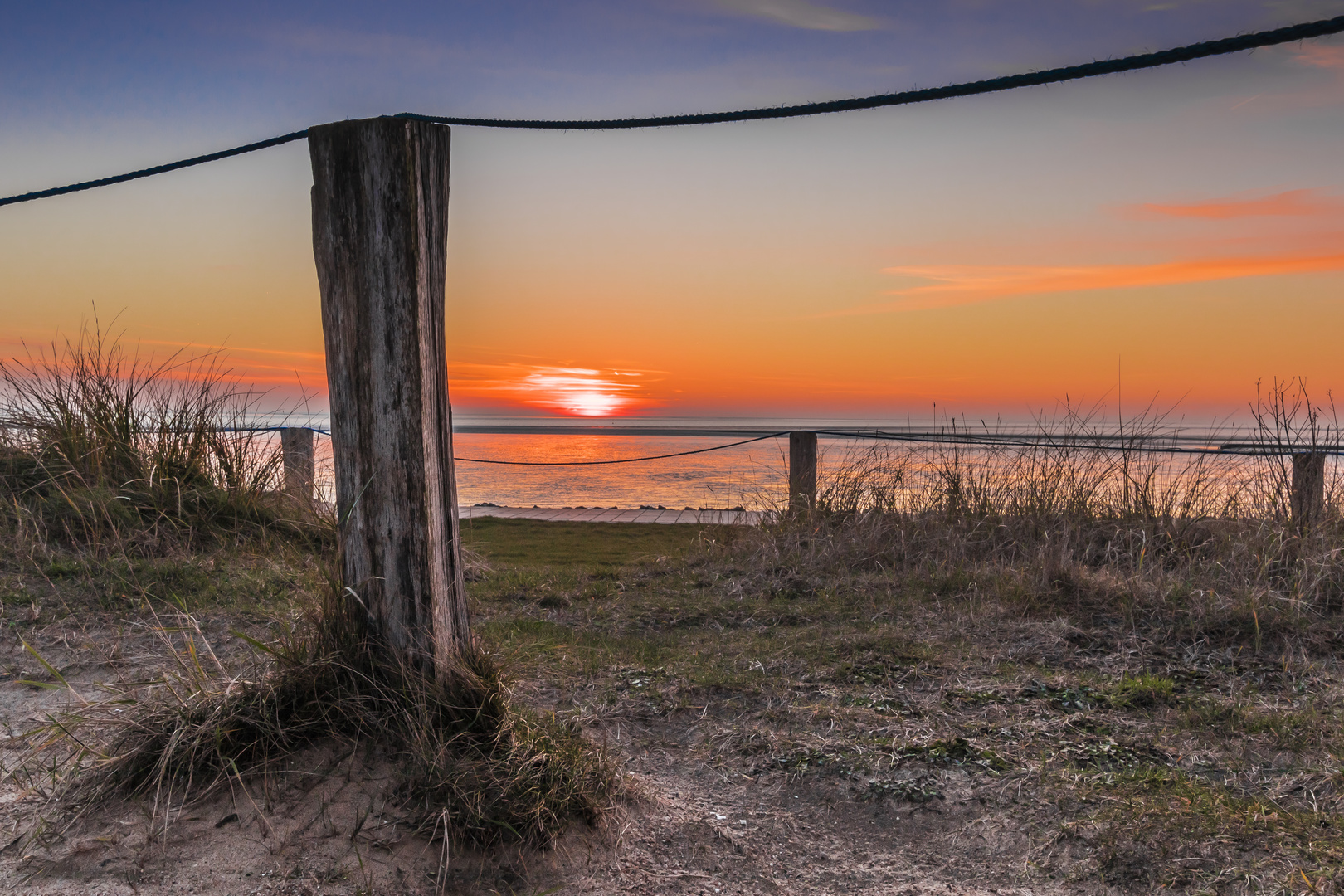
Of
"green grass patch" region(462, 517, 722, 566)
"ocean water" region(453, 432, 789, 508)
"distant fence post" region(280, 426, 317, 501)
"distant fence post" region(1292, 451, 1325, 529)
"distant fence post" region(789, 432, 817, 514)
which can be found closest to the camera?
"distant fence post" region(1292, 451, 1325, 529)

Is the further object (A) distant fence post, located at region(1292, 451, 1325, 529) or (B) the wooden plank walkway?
(B) the wooden plank walkway

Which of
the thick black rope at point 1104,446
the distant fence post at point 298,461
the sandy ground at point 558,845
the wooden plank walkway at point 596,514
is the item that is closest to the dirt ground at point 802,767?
the sandy ground at point 558,845

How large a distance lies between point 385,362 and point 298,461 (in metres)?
5.00

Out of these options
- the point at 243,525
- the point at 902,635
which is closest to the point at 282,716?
the point at 902,635

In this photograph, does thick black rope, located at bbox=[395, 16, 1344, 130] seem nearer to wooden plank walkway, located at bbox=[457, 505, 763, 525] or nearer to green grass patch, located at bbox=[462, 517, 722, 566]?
green grass patch, located at bbox=[462, 517, 722, 566]

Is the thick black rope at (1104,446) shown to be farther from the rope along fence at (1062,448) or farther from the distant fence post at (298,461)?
the distant fence post at (298,461)

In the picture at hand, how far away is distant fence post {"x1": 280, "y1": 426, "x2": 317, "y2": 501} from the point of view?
6328 mm

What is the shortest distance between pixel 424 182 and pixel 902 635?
3264 millimetres

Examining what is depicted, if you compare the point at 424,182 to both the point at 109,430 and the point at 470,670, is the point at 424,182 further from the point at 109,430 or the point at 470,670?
the point at 109,430

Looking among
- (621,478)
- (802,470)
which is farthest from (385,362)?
(621,478)

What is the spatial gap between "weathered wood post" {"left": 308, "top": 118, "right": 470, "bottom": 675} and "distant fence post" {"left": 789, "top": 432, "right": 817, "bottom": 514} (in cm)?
483

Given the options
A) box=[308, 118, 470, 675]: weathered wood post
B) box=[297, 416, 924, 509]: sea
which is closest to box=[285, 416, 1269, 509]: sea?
box=[297, 416, 924, 509]: sea

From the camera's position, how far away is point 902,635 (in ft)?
14.6

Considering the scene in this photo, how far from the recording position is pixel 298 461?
23.2 ft
